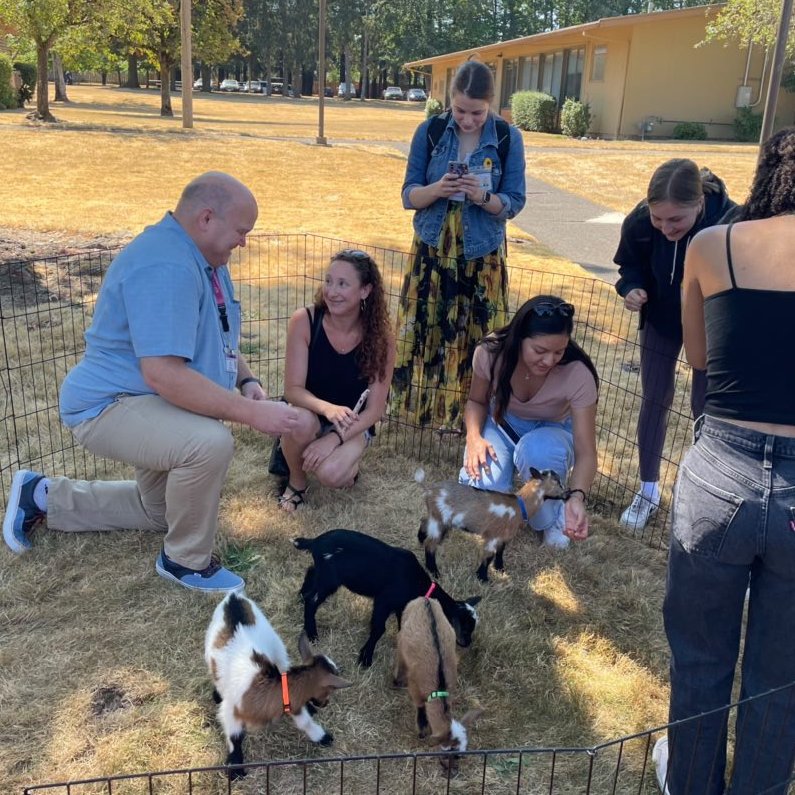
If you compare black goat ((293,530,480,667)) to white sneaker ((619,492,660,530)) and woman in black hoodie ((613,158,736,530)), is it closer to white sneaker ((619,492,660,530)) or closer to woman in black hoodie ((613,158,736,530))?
white sneaker ((619,492,660,530))

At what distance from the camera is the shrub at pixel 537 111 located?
29859 millimetres

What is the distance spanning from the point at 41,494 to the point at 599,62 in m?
28.6

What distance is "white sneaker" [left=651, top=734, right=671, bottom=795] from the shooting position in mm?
2324

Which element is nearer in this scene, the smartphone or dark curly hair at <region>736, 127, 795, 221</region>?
dark curly hair at <region>736, 127, 795, 221</region>

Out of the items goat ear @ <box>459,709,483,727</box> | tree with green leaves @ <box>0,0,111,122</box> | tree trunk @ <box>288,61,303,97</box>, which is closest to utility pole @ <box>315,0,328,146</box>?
tree with green leaves @ <box>0,0,111,122</box>

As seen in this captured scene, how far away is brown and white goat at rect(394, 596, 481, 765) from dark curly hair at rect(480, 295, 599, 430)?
1218mm

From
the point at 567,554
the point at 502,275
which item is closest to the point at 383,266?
the point at 502,275

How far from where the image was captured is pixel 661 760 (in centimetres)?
237

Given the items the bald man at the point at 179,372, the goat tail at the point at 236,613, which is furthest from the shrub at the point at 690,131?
the goat tail at the point at 236,613

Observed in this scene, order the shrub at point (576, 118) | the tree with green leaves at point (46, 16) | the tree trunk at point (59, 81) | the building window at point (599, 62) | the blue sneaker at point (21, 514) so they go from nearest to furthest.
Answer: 1. the blue sneaker at point (21, 514)
2. the tree with green leaves at point (46, 16)
3. the building window at point (599, 62)
4. the shrub at point (576, 118)
5. the tree trunk at point (59, 81)

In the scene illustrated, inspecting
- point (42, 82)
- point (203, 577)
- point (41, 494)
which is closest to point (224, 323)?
point (203, 577)

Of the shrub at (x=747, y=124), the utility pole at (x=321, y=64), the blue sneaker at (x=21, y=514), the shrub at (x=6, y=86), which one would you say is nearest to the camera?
the blue sneaker at (x=21, y=514)

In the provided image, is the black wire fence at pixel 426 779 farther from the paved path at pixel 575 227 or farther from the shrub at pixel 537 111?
the shrub at pixel 537 111

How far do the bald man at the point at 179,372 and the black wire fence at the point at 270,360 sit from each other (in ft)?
3.72
